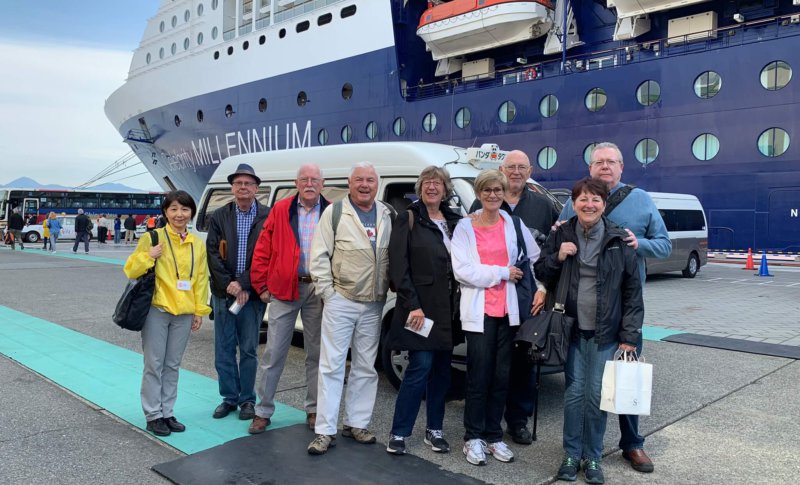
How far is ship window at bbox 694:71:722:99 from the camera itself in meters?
14.5

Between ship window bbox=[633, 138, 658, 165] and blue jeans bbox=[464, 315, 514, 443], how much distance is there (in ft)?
43.3

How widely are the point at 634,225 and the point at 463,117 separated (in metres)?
15.7

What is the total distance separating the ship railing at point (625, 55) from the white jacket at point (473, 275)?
43.5 feet

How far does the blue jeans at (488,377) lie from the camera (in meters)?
3.60

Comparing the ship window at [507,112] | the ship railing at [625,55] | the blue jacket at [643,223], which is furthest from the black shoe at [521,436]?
the ship window at [507,112]

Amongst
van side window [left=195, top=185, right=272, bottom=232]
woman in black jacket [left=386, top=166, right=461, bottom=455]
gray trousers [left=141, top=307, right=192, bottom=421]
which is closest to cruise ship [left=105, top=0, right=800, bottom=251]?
van side window [left=195, top=185, right=272, bottom=232]

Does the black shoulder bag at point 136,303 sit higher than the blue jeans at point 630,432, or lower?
higher

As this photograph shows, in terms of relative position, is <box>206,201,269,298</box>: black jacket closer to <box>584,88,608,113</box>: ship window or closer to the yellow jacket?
the yellow jacket

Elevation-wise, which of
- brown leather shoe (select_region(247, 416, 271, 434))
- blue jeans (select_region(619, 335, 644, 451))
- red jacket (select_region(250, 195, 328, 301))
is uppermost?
red jacket (select_region(250, 195, 328, 301))

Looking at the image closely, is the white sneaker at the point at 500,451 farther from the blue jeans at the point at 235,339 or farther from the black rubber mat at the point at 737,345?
the black rubber mat at the point at 737,345

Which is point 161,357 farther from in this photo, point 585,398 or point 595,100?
point 595,100

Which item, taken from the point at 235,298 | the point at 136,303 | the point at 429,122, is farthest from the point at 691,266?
the point at 136,303

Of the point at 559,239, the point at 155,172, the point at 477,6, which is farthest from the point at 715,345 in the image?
the point at 155,172

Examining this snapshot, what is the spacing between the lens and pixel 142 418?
422 centimetres
